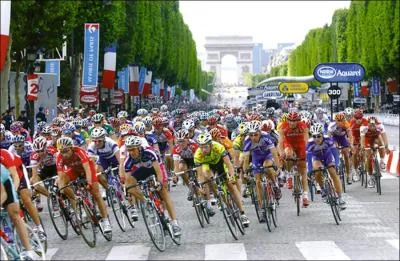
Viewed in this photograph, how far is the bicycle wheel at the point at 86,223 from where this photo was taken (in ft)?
45.8

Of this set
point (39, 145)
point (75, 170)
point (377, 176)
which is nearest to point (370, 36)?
point (377, 176)

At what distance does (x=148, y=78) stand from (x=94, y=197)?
55122 millimetres

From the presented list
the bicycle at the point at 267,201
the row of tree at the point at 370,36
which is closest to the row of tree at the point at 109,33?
the row of tree at the point at 370,36

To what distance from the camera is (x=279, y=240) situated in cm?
1393

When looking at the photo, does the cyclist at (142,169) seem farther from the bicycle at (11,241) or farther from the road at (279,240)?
the bicycle at (11,241)

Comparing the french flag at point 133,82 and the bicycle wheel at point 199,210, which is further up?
the french flag at point 133,82

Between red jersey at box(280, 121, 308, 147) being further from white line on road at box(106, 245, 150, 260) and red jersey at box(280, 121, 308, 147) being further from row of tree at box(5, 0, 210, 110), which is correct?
row of tree at box(5, 0, 210, 110)

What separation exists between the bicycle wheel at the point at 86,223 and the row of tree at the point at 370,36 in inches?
2532

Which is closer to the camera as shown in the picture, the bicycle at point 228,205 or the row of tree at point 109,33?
the bicycle at point 228,205

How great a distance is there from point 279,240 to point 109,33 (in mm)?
37269

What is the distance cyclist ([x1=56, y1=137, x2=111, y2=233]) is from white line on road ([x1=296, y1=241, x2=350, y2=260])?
9.76 ft

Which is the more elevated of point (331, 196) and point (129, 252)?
point (331, 196)

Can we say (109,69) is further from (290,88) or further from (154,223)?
(154,223)

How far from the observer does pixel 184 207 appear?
19172 millimetres
